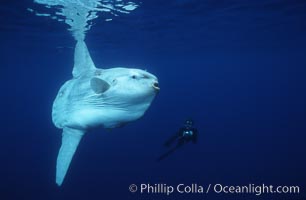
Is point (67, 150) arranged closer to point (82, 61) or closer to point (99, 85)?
point (99, 85)

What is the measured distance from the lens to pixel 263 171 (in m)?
22.1

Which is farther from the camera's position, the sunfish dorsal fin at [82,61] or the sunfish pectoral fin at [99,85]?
the sunfish dorsal fin at [82,61]

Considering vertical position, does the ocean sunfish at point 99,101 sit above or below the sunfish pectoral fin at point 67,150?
above

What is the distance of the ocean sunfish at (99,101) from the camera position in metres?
3.62

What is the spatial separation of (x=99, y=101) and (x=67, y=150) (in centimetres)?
130

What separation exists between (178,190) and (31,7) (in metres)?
12.3

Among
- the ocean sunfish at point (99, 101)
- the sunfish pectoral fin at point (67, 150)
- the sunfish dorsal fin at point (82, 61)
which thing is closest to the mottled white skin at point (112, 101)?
the ocean sunfish at point (99, 101)

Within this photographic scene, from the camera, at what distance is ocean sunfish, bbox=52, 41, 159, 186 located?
362 cm

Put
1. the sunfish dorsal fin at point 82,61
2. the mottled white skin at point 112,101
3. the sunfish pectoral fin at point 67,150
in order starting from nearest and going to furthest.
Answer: the mottled white skin at point 112,101 → the sunfish pectoral fin at point 67,150 → the sunfish dorsal fin at point 82,61

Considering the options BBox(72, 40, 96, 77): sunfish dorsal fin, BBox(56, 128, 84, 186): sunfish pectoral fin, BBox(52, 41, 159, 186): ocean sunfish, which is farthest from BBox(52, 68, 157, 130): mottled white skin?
BBox(72, 40, 96, 77): sunfish dorsal fin

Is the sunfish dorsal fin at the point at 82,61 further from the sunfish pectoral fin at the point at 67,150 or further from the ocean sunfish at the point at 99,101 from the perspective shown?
the sunfish pectoral fin at the point at 67,150

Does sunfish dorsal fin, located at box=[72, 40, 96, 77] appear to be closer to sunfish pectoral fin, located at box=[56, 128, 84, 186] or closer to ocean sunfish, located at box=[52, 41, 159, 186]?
ocean sunfish, located at box=[52, 41, 159, 186]

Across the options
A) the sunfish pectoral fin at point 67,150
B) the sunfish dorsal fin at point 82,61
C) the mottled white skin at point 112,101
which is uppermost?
the sunfish dorsal fin at point 82,61

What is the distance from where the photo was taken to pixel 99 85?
3.77 metres
